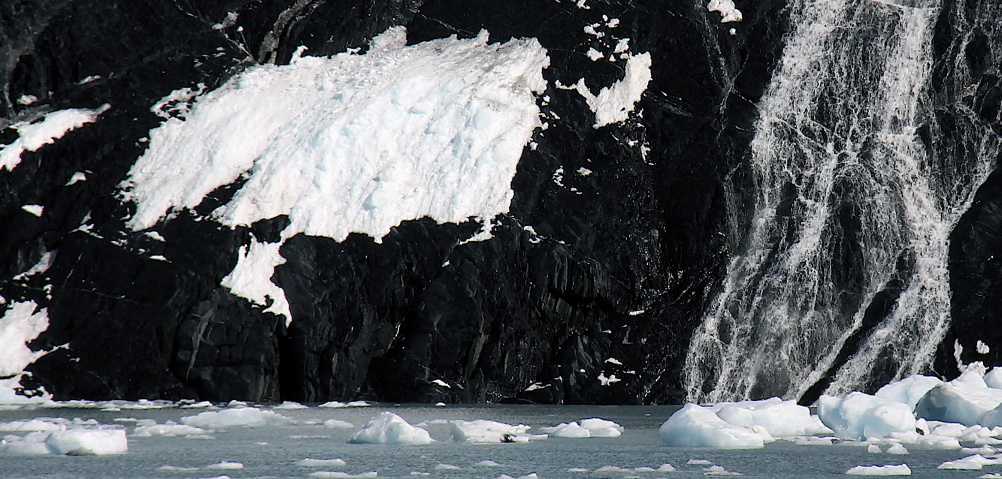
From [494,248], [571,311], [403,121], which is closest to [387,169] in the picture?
[403,121]

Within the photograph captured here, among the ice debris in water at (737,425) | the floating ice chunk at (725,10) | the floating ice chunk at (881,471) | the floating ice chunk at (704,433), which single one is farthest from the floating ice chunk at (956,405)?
the floating ice chunk at (725,10)

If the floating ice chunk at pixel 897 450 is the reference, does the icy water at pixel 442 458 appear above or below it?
below

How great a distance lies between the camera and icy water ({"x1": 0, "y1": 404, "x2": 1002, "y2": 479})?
2100 cm

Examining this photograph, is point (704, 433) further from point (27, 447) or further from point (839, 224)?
point (839, 224)

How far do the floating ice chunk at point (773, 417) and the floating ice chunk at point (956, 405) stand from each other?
3.24 metres

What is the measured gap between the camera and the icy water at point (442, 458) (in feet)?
68.9

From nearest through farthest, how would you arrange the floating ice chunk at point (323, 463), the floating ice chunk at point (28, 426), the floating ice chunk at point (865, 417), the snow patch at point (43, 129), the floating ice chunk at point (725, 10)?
the floating ice chunk at point (323, 463), the floating ice chunk at point (28, 426), the floating ice chunk at point (865, 417), the snow patch at point (43, 129), the floating ice chunk at point (725, 10)

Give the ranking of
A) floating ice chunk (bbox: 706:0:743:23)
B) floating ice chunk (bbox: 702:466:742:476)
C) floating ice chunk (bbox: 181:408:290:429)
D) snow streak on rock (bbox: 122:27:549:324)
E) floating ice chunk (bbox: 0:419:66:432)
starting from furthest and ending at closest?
floating ice chunk (bbox: 706:0:743:23) < snow streak on rock (bbox: 122:27:549:324) < floating ice chunk (bbox: 181:408:290:429) < floating ice chunk (bbox: 0:419:66:432) < floating ice chunk (bbox: 702:466:742:476)

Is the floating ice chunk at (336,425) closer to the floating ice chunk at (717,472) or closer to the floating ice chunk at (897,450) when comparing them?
the floating ice chunk at (717,472)

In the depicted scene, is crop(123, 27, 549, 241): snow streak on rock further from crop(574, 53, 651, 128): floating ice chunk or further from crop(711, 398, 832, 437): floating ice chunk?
crop(711, 398, 832, 437): floating ice chunk

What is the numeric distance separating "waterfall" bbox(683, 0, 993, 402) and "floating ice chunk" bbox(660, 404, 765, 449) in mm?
16400

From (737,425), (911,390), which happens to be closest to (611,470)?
(737,425)

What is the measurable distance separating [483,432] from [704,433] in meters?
5.26

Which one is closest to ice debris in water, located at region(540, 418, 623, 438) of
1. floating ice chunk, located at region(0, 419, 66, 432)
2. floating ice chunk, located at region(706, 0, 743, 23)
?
floating ice chunk, located at region(0, 419, 66, 432)
